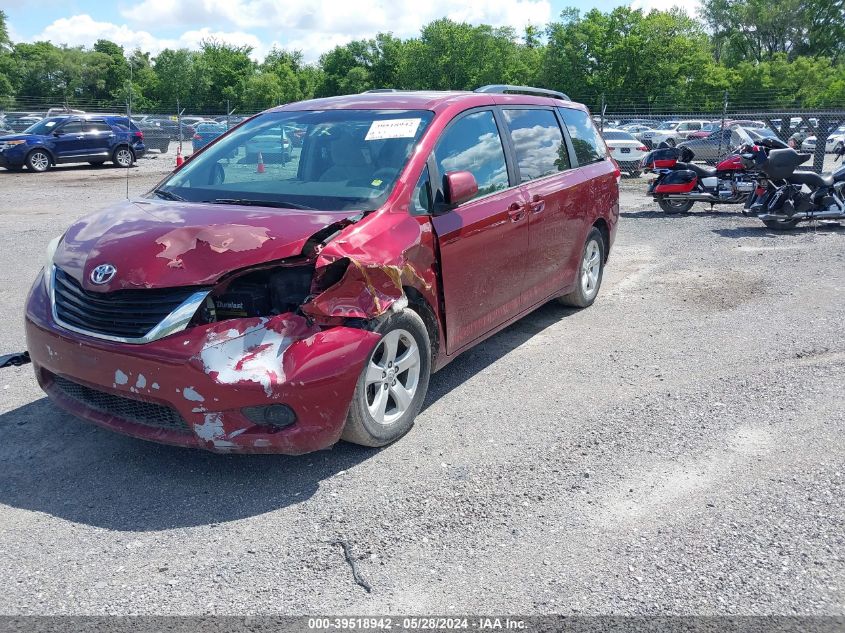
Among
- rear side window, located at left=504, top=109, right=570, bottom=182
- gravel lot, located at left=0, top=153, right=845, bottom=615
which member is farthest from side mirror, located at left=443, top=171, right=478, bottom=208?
gravel lot, located at left=0, top=153, right=845, bottom=615

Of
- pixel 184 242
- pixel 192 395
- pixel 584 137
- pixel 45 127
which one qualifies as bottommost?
pixel 192 395

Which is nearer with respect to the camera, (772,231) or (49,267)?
(49,267)

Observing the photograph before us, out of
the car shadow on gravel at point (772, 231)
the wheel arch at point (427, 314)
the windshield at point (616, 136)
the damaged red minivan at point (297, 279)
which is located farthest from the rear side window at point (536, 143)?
the windshield at point (616, 136)

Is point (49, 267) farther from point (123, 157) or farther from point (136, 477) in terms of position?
point (123, 157)

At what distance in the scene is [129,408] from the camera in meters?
3.74

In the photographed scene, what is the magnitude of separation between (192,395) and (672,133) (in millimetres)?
32175

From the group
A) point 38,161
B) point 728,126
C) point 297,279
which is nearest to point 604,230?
point 297,279

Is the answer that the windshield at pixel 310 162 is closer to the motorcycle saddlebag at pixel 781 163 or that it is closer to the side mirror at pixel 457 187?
the side mirror at pixel 457 187

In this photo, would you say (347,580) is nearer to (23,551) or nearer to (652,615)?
(652,615)

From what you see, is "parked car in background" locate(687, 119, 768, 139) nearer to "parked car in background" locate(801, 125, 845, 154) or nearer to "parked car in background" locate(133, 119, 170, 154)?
"parked car in background" locate(801, 125, 845, 154)

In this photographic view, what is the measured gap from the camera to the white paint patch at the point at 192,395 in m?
3.49

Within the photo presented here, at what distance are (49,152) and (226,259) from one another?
22.4m

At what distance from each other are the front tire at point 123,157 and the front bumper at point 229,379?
2273 centimetres

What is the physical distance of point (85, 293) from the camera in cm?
379
